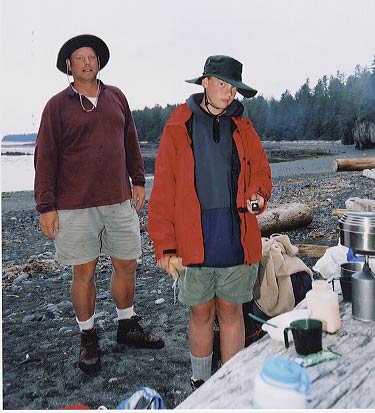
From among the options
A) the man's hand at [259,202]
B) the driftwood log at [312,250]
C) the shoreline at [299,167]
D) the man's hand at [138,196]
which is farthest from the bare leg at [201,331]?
the shoreline at [299,167]

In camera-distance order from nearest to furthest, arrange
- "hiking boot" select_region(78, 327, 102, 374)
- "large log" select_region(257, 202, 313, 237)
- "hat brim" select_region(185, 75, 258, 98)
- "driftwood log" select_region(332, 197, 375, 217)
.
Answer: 1. "hat brim" select_region(185, 75, 258, 98)
2. "hiking boot" select_region(78, 327, 102, 374)
3. "driftwood log" select_region(332, 197, 375, 217)
4. "large log" select_region(257, 202, 313, 237)

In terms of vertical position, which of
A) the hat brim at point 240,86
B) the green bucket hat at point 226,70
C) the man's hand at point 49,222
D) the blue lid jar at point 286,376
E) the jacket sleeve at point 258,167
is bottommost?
the blue lid jar at point 286,376

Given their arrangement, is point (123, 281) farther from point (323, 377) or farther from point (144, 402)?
point (323, 377)

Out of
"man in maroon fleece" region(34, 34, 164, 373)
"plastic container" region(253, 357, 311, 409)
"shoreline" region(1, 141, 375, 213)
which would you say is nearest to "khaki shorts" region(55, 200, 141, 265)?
"man in maroon fleece" region(34, 34, 164, 373)

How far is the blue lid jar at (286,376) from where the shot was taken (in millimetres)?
978

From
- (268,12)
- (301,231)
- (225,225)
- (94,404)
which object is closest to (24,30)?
(268,12)

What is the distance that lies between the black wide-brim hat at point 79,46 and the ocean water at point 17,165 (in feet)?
1.70

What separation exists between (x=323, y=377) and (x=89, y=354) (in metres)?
1.39

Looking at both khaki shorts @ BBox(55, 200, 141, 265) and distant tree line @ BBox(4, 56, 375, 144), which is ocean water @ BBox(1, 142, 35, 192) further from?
distant tree line @ BBox(4, 56, 375, 144)

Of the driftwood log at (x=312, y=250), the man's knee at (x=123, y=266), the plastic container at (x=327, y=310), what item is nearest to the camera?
the plastic container at (x=327, y=310)

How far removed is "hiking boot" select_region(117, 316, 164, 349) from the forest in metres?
2.20

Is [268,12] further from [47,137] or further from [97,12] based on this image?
[47,137]

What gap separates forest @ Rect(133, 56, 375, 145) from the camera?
442 cm

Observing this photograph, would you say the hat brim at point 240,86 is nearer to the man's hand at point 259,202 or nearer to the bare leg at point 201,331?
the man's hand at point 259,202
